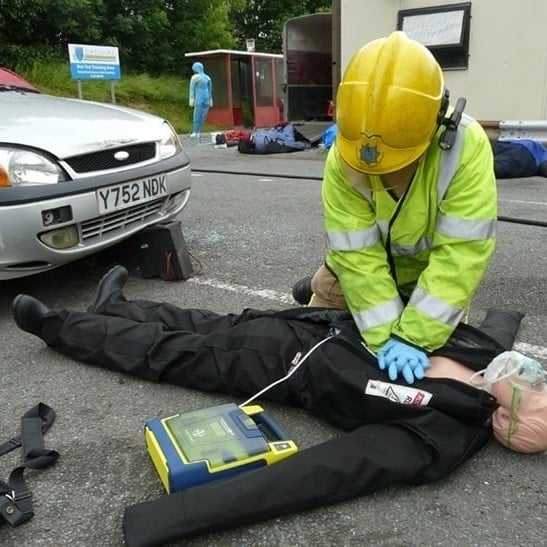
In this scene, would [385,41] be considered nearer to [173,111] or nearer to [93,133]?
[93,133]

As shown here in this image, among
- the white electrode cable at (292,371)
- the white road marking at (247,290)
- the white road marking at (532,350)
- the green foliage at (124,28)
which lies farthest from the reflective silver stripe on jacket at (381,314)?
the green foliage at (124,28)

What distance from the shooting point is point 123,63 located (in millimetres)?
24016

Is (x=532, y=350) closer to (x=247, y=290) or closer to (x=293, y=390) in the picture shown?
(x=293, y=390)

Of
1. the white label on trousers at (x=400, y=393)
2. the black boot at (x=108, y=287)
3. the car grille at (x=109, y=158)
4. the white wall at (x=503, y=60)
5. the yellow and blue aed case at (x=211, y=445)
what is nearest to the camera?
the yellow and blue aed case at (x=211, y=445)

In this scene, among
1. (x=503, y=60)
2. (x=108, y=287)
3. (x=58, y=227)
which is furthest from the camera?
(x=503, y=60)

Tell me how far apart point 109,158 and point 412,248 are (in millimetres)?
1951

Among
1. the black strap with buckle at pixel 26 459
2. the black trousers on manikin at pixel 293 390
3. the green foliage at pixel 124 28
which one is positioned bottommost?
the black strap with buckle at pixel 26 459

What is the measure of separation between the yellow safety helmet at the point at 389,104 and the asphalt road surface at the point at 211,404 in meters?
0.99

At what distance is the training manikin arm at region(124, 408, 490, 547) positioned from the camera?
164 cm

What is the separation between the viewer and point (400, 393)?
1.97 metres

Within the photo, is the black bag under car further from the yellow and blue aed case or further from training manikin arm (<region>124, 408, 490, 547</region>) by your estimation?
training manikin arm (<region>124, 408, 490, 547</region>)

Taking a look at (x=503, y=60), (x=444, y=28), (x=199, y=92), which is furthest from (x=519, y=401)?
(x=199, y=92)

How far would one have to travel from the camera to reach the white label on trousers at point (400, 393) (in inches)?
76.6

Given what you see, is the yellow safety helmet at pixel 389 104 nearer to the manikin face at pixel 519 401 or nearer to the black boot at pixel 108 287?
the manikin face at pixel 519 401
